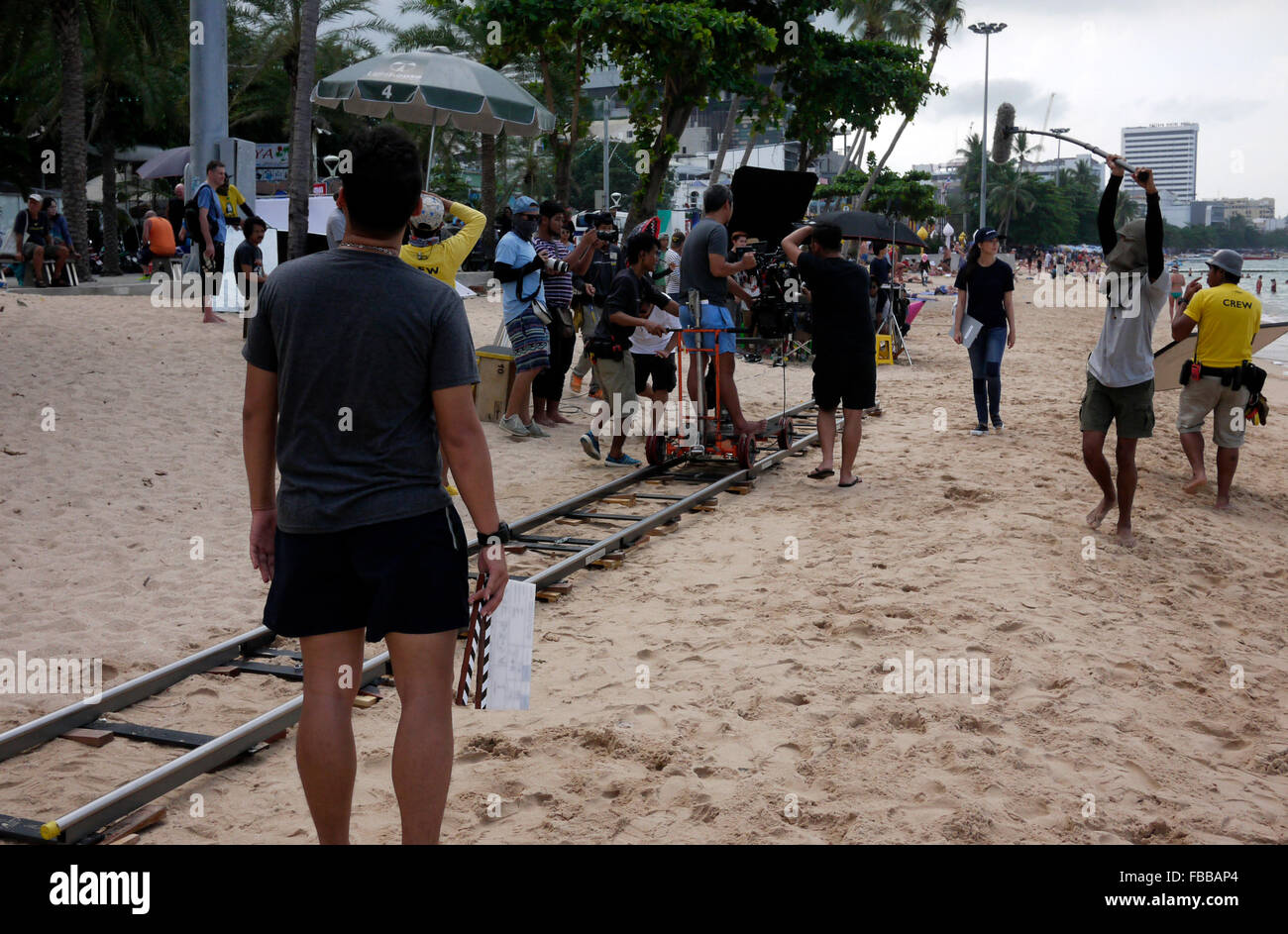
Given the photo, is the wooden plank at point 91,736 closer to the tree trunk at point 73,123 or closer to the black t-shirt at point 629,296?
the black t-shirt at point 629,296

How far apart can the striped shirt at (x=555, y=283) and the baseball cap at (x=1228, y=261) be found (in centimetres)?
568

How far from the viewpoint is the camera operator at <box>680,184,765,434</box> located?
9023mm

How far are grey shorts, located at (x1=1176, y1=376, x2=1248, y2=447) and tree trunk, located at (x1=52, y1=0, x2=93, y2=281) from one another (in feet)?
64.1

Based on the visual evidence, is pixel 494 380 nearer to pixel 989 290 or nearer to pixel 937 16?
pixel 989 290

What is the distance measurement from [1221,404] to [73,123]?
2095 centimetres

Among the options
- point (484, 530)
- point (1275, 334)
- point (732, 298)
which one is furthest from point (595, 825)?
point (1275, 334)

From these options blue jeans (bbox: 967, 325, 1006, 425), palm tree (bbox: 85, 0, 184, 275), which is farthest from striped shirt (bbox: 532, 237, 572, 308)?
palm tree (bbox: 85, 0, 184, 275)

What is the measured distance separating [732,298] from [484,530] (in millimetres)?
6980

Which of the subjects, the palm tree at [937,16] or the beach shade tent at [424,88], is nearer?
the beach shade tent at [424,88]

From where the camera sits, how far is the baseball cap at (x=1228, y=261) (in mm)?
8430

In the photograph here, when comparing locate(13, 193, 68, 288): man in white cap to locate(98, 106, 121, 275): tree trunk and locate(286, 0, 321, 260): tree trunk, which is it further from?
locate(98, 106, 121, 275): tree trunk

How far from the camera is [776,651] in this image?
5383 millimetres

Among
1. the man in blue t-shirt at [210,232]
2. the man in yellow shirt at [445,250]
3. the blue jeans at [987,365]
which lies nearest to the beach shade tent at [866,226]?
the blue jeans at [987,365]

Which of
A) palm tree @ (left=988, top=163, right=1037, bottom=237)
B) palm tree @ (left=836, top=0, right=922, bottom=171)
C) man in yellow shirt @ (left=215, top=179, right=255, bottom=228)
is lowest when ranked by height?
man in yellow shirt @ (left=215, top=179, right=255, bottom=228)
